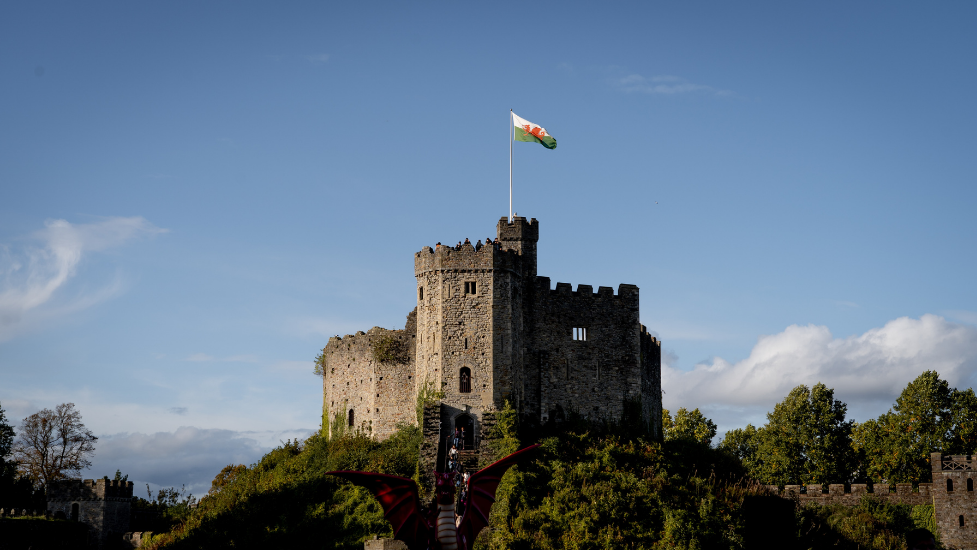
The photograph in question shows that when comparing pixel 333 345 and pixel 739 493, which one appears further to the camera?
pixel 333 345

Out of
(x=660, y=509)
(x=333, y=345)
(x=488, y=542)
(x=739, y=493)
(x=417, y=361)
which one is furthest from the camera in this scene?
(x=333, y=345)

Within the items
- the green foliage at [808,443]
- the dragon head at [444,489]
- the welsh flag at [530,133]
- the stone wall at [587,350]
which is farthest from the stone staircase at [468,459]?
the green foliage at [808,443]

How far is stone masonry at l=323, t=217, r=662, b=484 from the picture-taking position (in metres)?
46.5

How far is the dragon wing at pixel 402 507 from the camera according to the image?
22281 millimetres

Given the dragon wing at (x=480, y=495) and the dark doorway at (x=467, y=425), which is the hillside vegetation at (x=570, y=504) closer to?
the dark doorway at (x=467, y=425)

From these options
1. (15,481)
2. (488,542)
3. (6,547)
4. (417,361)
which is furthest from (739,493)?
(15,481)

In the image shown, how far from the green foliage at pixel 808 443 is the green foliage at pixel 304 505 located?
28415 millimetres

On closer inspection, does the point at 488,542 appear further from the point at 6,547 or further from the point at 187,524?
the point at 6,547

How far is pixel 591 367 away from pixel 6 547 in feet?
108

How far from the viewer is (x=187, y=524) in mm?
47156

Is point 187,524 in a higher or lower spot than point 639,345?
lower

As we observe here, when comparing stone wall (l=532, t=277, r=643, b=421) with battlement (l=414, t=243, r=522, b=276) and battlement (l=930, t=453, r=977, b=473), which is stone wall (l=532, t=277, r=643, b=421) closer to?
battlement (l=414, t=243, r=522, b=276)

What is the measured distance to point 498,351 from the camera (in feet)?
153

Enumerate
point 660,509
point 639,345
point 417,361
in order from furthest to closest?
point 639,345 → point 417,361 → point 660,509
